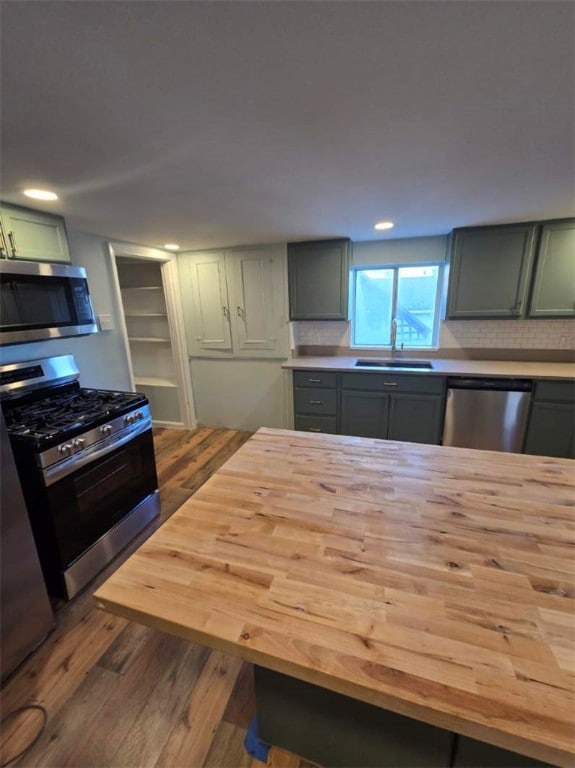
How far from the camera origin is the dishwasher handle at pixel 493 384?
2.55 m

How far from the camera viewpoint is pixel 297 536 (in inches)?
34.9

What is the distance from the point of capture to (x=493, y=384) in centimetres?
262

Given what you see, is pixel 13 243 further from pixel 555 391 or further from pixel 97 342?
pixel 555 391

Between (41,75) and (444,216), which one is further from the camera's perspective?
(444,216)

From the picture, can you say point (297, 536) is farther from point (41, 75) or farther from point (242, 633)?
point (41, 75)

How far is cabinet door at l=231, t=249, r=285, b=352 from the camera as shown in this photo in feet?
10.7

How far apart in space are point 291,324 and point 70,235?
201 cm

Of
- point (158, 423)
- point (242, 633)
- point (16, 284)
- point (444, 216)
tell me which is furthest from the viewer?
point (158, 423)

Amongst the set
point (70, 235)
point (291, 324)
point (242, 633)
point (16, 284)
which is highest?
point (70, 235)

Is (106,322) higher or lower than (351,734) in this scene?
higher

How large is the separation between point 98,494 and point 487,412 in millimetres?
2913

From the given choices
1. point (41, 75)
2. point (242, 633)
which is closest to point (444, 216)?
point (41, 75)

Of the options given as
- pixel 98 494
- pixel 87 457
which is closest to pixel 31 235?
pixel 87 457

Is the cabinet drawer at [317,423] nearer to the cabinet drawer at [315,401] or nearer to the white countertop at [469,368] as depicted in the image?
the cabinet drawer at [315,401]
